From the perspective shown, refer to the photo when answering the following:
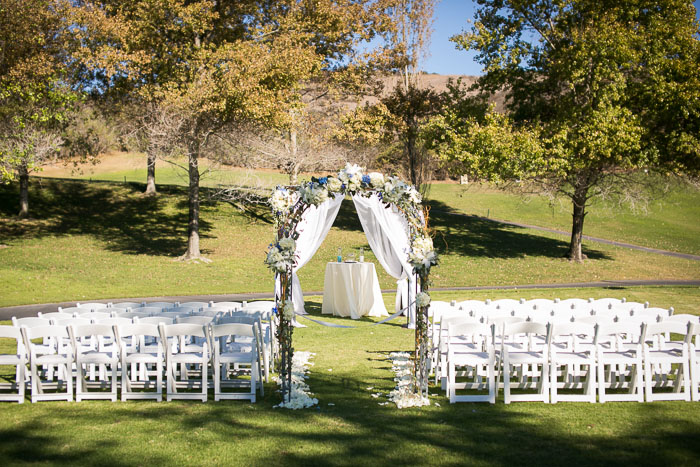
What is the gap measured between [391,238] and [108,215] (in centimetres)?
2241

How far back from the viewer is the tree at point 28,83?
2072 centimetres

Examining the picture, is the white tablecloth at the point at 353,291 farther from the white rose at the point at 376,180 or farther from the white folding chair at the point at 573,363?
the white folding chair at the point at 573,363

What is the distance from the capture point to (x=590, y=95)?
925 inches

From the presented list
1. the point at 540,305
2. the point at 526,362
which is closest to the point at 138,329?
the point at 526,362

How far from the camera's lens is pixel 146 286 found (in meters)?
19.5

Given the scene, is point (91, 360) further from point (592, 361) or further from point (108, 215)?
point (108, 215)

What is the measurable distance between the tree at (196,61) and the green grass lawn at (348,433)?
15.6 metres

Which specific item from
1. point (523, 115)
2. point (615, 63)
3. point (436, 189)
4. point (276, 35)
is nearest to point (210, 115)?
point (276, 35)

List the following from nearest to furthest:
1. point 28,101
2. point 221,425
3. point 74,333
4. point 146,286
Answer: point 221,425 → point 74,333 → point 146,286 → point 28,101

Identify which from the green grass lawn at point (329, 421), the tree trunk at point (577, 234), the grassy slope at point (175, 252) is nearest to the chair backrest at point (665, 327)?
the green grass lawn at point (329, 421)

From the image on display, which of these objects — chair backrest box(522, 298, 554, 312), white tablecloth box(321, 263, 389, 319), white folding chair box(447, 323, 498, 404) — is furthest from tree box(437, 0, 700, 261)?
white folding chair box(447, 323, 498, 404)

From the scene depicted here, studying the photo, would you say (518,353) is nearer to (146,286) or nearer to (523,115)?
(146,286)

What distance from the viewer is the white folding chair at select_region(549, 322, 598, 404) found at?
273 inches

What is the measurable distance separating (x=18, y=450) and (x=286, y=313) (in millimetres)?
3108
